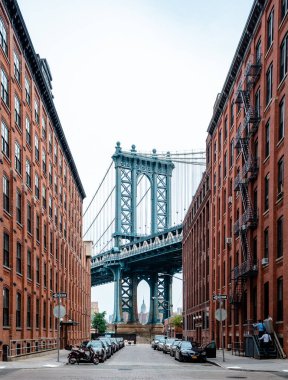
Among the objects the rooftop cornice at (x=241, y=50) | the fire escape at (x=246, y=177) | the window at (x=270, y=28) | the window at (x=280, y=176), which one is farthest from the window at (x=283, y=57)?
the rooftop cornice at (x=241, y=50)

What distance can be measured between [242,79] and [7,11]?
707 inches

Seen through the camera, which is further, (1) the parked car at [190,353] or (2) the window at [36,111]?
(2) the window at [36,111]

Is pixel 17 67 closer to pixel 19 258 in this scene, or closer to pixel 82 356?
pixel 19 258

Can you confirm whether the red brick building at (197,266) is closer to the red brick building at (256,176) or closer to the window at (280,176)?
the red brick building at (256,176)

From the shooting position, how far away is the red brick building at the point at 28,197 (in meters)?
40.4

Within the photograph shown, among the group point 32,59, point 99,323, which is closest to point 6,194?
point 32,59

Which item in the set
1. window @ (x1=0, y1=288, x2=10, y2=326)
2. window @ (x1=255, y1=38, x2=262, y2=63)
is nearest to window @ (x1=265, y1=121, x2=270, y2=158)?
window @ (x1=255, y1=38, x2=262, y2=63)

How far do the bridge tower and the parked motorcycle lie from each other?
97539 mm

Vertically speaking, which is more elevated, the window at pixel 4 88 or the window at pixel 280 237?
the window at pixel 4 88

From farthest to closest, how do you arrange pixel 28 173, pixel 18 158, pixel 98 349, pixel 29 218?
1. pixel 29 218
2. pixel 28 173
3. pixel 18 158
4. pixel 98 349

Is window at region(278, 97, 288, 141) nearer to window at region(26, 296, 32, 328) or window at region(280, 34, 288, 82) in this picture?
window at region(280, 34, 288, 82)

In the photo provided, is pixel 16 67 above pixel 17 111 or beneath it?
above

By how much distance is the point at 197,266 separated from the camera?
84938mm

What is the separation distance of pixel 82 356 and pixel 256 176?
16.7 meters
